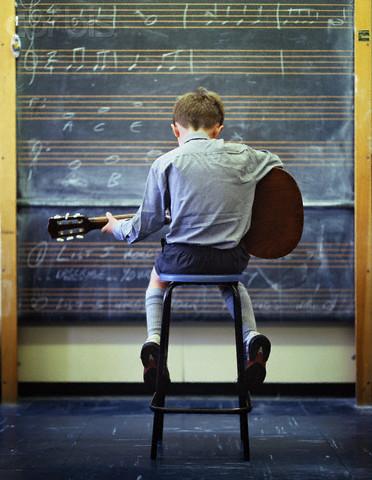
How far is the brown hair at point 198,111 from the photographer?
10.0 ft

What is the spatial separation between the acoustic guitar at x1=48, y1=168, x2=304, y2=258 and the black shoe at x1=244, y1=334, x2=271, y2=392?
14.1 inches

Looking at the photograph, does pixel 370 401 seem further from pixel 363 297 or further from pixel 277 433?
pixel 277 433

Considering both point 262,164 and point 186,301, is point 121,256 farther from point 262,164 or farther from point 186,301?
point 262,164

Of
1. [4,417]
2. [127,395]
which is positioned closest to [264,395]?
[127,395]

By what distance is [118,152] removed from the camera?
4184 mm

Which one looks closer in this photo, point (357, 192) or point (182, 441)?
point (182, 441)

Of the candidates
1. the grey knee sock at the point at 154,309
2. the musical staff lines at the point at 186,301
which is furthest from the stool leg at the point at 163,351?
the musical staff lines at the point at 186,301

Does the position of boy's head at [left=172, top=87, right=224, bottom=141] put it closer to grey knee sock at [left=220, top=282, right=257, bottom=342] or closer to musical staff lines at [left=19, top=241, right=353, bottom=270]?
grey knee sock at [left=220, top=282, right=257, bottom=342]

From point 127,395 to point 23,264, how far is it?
89 cm

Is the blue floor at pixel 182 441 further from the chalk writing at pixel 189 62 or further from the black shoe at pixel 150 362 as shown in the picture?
the chalk writing at pixel 189 62

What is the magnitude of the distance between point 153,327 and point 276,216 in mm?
644

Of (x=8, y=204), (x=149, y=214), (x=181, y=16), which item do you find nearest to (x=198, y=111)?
(x=149, y=214)

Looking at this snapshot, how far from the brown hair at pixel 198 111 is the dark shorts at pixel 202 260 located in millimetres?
467

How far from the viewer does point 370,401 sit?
13.5 feet
